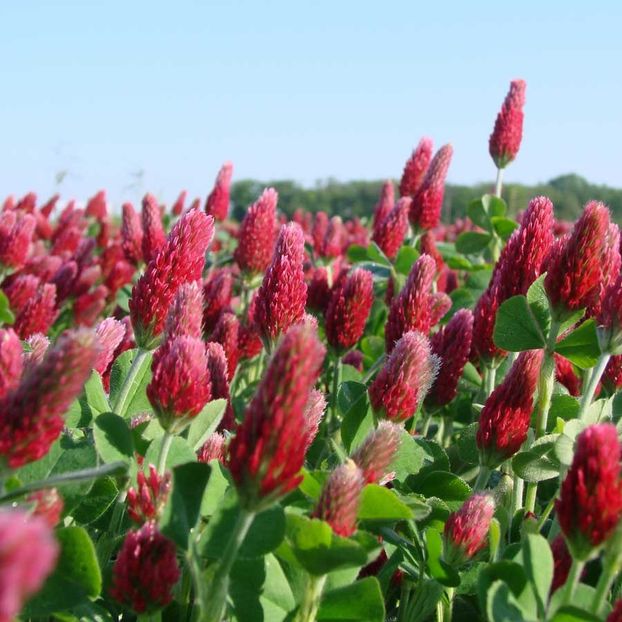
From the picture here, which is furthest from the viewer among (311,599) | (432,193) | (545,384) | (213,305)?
(432,193)

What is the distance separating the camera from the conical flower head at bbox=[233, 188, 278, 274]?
253 cm

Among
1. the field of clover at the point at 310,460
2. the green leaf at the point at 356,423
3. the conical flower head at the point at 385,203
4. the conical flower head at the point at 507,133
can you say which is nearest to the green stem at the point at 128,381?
the field of clover at the point at 310,460

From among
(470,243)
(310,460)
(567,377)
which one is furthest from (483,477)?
(470,243)

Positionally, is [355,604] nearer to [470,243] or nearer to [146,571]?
[146,571]

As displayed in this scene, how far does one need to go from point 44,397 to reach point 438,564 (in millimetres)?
673

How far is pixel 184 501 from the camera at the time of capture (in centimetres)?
116

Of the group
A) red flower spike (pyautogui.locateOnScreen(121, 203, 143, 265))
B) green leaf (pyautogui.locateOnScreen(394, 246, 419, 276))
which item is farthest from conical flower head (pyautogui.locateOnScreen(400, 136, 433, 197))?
red flower spike (pyautogui.locateOnScreen(121, 203, 143, 265))

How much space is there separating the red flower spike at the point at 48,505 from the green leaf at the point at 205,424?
0.37 metres

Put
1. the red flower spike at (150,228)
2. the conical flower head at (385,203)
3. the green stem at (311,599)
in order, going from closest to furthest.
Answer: the green stem at (311,599)
the red flower spike at (150,228)
the conical flower head at (385,203)

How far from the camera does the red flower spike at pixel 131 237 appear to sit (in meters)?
3.43

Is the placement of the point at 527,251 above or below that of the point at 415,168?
below

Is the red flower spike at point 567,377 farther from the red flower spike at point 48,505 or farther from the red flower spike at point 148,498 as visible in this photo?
the red flower spike at point 48,505

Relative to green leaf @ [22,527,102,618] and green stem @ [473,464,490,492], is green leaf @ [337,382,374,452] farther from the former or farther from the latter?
green leaf @ [22,527,102,618]

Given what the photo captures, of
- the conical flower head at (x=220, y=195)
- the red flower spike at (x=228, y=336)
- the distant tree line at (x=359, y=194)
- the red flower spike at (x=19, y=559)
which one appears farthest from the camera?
the distant tree line at (x=359, y=194)
